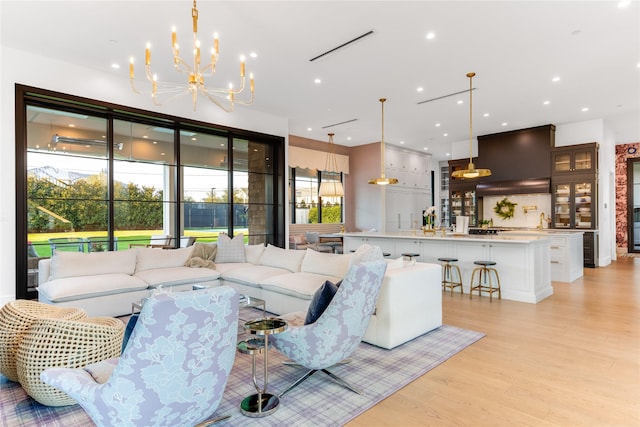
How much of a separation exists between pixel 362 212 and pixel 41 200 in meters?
8.02

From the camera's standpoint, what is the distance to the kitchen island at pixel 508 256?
16.8ft

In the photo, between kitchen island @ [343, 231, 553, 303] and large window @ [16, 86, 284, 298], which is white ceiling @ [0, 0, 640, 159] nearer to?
large window @ [16, 86, 284, 298]

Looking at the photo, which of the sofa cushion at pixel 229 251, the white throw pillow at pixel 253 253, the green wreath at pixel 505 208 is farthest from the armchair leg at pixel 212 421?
the green wreath at pixel 505 208

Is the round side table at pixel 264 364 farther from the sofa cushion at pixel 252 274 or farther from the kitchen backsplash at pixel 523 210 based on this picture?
the kitchen backsplash at pixel 523 210

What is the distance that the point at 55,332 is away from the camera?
2.31m

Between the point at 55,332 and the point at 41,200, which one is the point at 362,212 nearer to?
the point at 41,200

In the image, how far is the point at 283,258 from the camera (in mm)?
5168

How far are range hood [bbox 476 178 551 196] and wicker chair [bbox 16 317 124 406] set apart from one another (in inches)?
376

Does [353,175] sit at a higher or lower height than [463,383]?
higher

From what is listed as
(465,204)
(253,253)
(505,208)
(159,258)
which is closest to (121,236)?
(159,258)

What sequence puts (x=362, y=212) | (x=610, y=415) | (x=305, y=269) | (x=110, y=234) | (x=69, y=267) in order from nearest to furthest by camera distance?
(x=610, y=415), (x=69, y=267), (x=305, y=269), (x=110, y=234), (x=362, y=212)

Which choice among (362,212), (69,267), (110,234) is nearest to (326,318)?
(69,267)

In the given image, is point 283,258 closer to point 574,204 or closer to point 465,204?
point 465,204

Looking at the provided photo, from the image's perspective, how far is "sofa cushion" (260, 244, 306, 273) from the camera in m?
4.99
